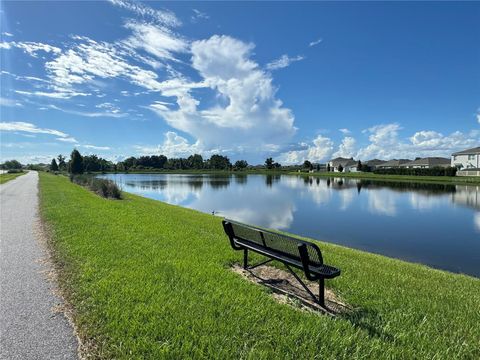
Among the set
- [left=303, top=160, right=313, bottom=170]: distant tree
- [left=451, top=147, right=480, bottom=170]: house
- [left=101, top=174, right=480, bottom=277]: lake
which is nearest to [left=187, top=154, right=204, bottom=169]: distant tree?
[left=303, top=160, right=313, bottom=170]: distant tree

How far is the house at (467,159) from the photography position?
73.6m

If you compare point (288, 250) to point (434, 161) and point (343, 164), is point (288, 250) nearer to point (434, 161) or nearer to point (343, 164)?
point (434, 161)

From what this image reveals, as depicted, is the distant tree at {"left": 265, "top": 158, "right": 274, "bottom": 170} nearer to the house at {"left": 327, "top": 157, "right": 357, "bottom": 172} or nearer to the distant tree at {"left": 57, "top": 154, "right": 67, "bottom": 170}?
the house at {"left": 327, "top": 157, "right": 357, "bottom": 172}

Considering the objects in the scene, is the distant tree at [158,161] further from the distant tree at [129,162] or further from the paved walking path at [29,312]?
the paved walking path at [29,312]

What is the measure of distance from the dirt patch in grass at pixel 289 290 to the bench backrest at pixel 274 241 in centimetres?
56

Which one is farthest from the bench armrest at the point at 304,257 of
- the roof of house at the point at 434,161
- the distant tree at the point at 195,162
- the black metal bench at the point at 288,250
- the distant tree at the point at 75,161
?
the distant tree at the point at 195,162

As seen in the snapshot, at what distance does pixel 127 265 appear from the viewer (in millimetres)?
5582

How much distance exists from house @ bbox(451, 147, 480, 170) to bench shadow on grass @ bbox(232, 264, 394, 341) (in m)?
87.1

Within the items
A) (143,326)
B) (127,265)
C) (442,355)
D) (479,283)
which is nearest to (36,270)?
(127,265)

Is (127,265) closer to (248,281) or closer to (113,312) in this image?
(113,312)

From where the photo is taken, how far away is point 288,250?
16.2ft

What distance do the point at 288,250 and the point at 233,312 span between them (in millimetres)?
1496

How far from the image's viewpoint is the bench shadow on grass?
382cm

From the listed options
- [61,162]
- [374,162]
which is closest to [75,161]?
[61,162]
